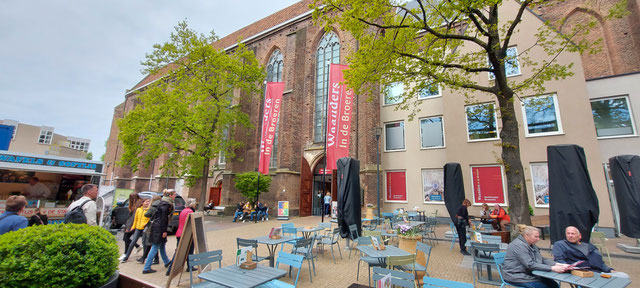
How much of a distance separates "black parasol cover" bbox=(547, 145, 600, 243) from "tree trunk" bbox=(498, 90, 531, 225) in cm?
167

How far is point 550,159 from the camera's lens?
213 inches

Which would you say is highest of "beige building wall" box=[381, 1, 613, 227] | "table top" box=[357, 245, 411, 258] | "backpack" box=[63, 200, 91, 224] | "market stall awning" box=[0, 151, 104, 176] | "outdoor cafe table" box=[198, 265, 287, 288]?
"beige building wall" box=[381, 1, 613, 227]

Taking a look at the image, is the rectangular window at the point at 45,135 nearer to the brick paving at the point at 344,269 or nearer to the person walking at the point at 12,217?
the brick paving at the point at 344,269

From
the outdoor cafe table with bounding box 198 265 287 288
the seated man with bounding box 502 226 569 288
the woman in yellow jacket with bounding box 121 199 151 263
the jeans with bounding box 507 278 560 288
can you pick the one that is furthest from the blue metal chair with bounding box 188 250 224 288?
the jeans with bounding box 507 278 560 288

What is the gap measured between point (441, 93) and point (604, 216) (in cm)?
864

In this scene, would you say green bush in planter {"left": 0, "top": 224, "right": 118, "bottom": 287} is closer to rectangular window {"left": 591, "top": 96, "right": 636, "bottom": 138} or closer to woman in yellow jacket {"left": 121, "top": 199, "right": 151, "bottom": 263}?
woman in yellow jacket {"left": 121, "top": 199, "right": 151, "bottom": 263}

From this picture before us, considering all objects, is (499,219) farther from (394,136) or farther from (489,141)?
(394,136)

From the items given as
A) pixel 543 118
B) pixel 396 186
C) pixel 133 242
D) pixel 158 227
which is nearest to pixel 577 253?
pixel 158 227

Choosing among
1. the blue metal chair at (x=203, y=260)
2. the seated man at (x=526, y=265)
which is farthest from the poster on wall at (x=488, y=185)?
the blue metal chair at (x=203, y=260)

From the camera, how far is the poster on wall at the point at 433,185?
1383 centimetres

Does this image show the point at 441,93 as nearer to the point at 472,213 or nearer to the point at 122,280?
the point at 472,213

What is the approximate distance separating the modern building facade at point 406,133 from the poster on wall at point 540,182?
0.12 feet

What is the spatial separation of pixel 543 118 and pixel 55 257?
53.9ft

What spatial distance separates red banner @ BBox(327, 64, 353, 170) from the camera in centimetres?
1312
